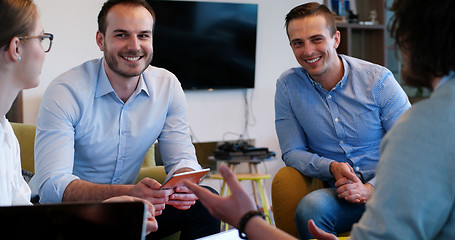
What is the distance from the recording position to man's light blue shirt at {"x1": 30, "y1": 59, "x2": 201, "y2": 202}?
2152 mm

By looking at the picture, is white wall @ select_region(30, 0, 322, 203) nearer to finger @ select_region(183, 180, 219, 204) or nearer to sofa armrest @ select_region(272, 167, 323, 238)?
sofa armrest @ select_region(272, 167, 323, 238)

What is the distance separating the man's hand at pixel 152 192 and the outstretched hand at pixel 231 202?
0.72m

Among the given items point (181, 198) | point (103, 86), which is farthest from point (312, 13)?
point (181, 198)

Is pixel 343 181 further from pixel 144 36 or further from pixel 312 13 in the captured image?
pixel 144 36

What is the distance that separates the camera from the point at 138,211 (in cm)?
103

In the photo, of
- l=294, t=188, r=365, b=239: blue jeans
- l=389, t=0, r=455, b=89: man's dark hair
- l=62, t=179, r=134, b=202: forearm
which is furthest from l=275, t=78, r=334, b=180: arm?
l=389, t=0, r=455, b=89: man's dark hair

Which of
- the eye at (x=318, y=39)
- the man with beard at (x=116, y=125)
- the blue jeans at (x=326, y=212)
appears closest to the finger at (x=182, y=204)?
the man with beard at (x=116, y=125)

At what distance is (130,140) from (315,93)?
93cm

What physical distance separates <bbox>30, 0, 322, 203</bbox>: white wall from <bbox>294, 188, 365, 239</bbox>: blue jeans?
231 centimetres

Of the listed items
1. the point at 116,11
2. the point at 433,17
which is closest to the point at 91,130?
the point at 116,11

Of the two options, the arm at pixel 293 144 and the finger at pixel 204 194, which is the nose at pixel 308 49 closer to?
the arm at pixel 293 144

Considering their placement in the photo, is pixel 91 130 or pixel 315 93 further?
pixel 315 93

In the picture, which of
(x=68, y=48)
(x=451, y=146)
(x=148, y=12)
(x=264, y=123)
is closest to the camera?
(x=451, y=146)

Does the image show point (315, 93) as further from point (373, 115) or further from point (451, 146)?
point (451, 146)
